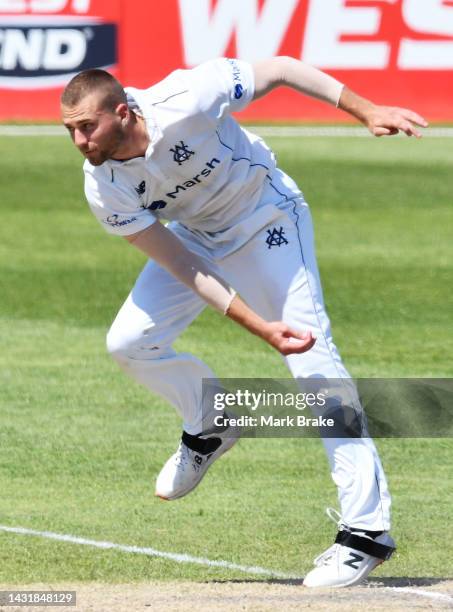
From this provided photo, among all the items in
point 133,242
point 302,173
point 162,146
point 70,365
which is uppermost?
point 162,146

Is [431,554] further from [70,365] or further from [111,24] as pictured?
[111,24]

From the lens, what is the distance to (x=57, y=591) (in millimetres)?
6555

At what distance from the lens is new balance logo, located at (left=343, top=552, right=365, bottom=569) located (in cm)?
677

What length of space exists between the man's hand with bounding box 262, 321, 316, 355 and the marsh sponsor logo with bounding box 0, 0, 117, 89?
18955 mm

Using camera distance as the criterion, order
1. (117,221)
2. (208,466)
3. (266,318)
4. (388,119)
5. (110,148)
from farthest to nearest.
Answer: (208,466) < (266,318) < (117,221) < (388,119) < (110,148)

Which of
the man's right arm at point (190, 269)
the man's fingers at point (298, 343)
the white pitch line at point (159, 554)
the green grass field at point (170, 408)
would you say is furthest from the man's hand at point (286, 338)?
the green grass field at point (170, 408)

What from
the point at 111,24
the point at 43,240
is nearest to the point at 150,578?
the point at 43,240

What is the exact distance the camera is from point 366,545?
677cm

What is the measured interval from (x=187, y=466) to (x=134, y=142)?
2007mm

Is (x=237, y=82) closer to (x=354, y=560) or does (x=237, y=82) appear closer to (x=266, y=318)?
(x=266, y=318)

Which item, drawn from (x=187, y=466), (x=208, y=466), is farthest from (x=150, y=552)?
(x=208, y=466)

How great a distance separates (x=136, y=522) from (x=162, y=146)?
7.94 feet

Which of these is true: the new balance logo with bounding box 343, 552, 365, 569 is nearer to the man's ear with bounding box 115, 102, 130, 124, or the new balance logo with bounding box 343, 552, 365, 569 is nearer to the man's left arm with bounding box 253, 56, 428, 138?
the man's left arm with bounding box 253, 56, 428, 138

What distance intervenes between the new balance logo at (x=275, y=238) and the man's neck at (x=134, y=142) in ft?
2.64
